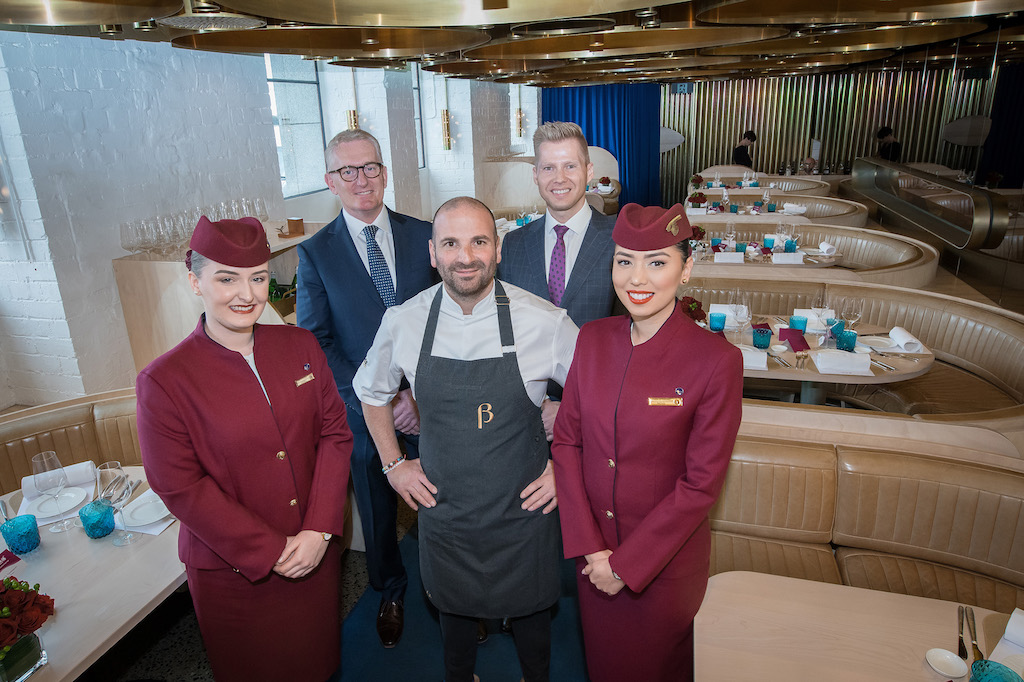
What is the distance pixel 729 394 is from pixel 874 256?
17.9 ft

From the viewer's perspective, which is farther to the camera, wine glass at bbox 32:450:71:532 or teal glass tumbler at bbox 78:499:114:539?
wine glass at bbox 32:450:71:532

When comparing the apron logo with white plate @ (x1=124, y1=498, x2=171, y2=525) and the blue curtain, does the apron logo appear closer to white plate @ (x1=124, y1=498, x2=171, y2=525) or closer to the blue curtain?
white plate @ (x1=124, y1=498, x2=171, y2=525)

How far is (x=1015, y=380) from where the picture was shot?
3.68m

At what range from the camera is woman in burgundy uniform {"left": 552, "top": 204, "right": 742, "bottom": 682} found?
5.22ft

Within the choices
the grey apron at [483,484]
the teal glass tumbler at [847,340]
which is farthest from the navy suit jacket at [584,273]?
the teal glass tumbler at [847,340]

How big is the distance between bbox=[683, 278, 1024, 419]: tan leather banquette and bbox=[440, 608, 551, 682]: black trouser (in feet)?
9.21

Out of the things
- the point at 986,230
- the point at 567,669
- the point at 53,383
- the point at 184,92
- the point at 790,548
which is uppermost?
the point at 184,92

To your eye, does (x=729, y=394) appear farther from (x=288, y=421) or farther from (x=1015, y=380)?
(x=1015, y=380)

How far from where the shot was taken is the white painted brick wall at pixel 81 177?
11.5 feet

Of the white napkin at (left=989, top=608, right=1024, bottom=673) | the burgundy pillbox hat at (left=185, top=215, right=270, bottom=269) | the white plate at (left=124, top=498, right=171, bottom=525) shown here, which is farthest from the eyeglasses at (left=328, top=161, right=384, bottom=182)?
the white napkin at (left=989, top=608, right=1024, bottom=673)

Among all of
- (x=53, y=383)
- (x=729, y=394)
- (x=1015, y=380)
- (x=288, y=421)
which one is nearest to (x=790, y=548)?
(x=729, y=394)

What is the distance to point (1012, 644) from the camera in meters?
1.47

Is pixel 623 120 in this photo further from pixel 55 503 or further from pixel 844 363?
pixel 55 503

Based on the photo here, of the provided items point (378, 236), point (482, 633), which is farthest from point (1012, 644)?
point (378, 236)
